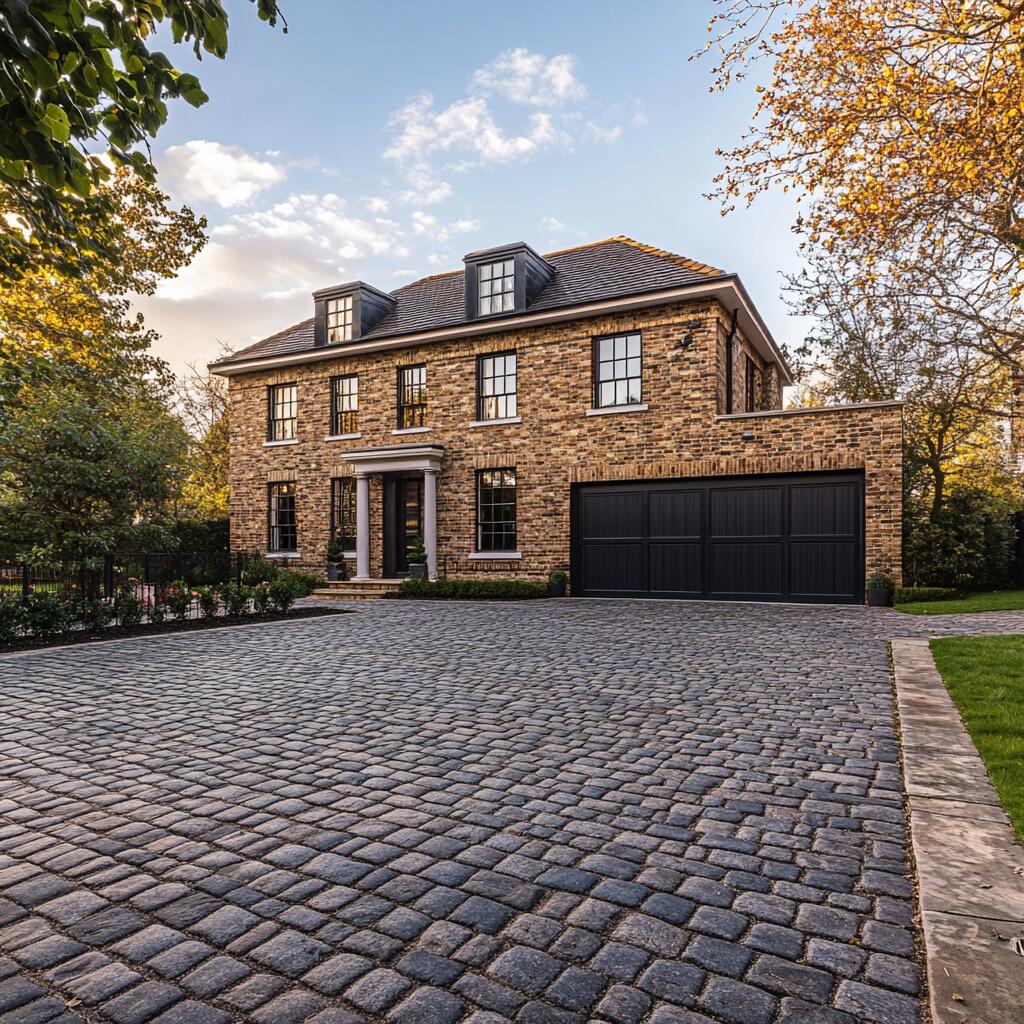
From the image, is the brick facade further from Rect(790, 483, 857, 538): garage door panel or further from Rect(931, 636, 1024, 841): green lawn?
Rect(931, 636, 1024, 841): green lawn

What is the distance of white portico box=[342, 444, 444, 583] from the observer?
58.9 ft

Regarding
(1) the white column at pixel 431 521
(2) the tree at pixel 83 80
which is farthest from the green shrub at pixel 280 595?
(2) the tree at pixel 83 80

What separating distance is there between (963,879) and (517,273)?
16.7m

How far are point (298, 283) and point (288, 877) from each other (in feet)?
79.7

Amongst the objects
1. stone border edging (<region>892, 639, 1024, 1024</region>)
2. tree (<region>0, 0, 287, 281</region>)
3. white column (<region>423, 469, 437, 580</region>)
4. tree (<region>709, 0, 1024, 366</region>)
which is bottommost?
stone border edging (<region>892, 639, 1024, 1024</region>)

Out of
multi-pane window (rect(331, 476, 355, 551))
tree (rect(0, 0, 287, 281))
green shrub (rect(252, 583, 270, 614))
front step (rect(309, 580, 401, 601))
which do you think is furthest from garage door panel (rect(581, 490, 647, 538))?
tree (rect(0, 0, 287, 281))

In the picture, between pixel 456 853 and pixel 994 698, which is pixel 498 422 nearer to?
pixel 994 698

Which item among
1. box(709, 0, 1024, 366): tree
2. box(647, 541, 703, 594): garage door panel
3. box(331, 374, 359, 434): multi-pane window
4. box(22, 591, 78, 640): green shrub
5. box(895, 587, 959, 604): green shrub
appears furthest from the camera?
box(331, 374, 359, 434): multi-pane window

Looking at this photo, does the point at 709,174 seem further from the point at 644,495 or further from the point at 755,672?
the point at 644,495

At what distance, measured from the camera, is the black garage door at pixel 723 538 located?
14.3 m

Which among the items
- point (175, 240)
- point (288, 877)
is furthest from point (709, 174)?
point (175, 240)

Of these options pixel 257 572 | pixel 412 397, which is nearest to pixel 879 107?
pixel 412 397

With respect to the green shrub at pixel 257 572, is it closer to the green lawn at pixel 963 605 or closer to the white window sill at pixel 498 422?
the white window sill at pixel 498 422

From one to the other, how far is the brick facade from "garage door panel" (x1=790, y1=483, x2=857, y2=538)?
1.40 ft
